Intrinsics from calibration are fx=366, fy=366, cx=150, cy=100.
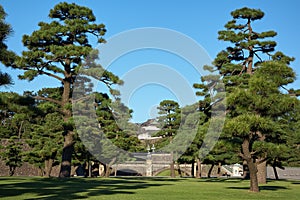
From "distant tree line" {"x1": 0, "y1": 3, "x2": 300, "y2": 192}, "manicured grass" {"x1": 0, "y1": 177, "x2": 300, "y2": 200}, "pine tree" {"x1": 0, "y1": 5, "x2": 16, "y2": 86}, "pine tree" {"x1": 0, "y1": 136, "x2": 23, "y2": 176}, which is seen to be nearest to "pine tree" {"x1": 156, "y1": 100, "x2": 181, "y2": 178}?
"distant tree line" {"x1": 0, "y1": 3, "x2": 300, "y2": 192}

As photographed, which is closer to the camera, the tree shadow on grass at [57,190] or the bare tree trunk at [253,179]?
the tree shadow on grass at [57,190]

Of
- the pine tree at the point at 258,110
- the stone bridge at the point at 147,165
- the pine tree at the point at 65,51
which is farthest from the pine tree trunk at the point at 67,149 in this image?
the stone bridge at the point at 147,165

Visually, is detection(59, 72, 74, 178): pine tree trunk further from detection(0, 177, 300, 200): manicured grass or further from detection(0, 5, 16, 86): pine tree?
detection(0, 5, 16, 86): pine tree

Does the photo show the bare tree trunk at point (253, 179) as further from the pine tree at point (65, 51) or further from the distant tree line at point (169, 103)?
the pine tree at point (65, 51)

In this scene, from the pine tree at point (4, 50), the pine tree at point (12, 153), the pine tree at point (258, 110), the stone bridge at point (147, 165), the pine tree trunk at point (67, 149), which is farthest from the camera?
the stone bridge at point (147, 165)

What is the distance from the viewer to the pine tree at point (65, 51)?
571 inches

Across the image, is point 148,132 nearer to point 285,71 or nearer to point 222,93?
point 222,93

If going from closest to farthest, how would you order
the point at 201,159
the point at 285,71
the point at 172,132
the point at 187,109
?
the point at 285,71 → the point at 201,159 → the point at 187,109 → the point at 172,132

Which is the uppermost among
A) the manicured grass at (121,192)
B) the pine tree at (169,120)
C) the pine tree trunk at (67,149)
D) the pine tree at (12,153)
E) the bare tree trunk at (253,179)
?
the pine tree at (169,120)

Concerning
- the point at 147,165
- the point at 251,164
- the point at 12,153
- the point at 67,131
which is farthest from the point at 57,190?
the point at 147,165

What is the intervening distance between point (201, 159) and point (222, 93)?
4.49m

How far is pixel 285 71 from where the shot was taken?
12289mm

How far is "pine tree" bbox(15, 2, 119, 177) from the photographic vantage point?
1452 centimetres

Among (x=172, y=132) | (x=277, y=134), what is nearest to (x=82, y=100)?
(x=277, y=134)
